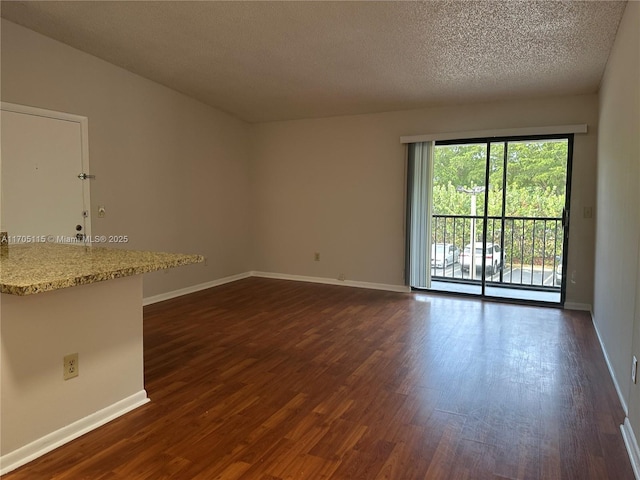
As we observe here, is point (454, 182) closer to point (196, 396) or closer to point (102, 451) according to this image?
point (196, 396)

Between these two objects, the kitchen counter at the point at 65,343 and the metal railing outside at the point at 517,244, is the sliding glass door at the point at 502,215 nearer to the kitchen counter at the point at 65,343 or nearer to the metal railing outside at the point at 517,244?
the metal railing outside at the point at 517,244

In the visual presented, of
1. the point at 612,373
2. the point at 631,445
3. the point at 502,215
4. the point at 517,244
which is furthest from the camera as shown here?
the point at 517,244

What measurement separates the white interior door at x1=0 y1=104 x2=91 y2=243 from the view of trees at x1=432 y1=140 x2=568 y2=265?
14.0 feet

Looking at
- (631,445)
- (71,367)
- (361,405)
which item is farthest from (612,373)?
(71,367)

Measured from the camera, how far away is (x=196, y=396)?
261 centimetres

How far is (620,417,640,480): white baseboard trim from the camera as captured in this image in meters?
1.87

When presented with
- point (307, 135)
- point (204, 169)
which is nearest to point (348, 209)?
point (307, 135)

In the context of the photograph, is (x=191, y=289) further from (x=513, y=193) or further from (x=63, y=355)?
(x=513, y=193)

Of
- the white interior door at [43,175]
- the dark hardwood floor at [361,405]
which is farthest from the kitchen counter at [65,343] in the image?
Answer: the white interior door at [43,175]

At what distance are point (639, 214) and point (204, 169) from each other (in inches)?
192

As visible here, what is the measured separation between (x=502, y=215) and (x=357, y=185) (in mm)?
1961

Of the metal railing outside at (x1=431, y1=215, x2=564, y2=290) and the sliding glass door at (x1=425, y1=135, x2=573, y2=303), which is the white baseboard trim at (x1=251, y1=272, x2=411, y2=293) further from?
the metal railing outside at (x1=431, y1=215, x2=564, y2=290)

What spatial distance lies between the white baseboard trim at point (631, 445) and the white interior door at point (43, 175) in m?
4.47

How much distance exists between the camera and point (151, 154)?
16.2 feet
